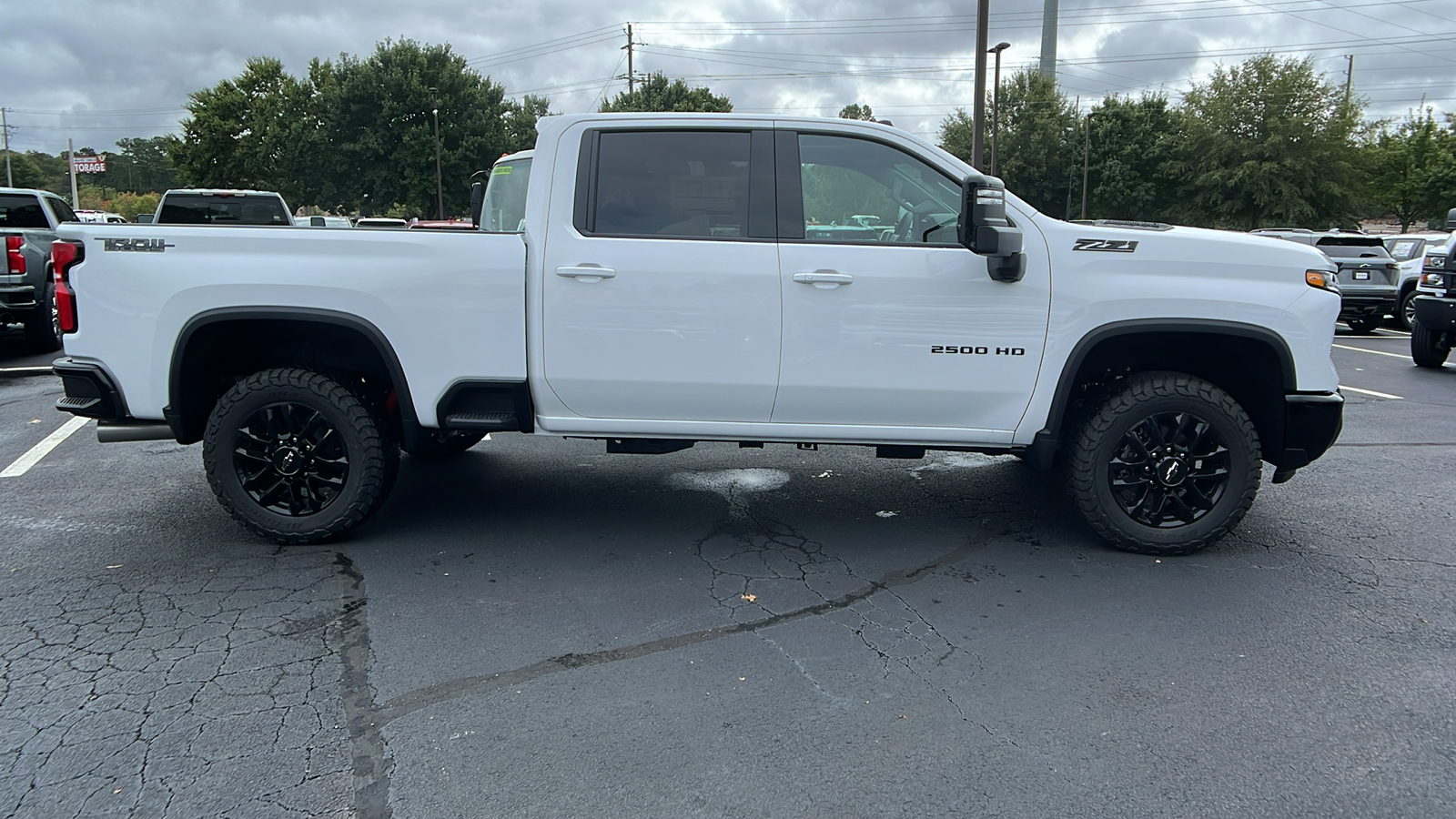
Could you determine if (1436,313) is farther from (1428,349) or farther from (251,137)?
(251,137)

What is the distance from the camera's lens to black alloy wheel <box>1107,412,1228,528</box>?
Result: 14.8ft

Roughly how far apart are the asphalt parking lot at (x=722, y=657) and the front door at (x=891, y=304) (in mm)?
779

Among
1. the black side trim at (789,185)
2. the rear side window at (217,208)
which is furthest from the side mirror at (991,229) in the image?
the rear side window at (217,208)

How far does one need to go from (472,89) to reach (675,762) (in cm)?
5263

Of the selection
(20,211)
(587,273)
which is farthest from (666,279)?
(20,211)

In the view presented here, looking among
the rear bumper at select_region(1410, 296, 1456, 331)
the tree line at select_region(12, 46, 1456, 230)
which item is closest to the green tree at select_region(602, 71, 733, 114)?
the tree line at select_region(12, 46, 1456, 230)

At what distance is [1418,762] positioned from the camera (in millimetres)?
2848

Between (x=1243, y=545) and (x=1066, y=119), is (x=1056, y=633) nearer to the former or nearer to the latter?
(x=1243, y=545)

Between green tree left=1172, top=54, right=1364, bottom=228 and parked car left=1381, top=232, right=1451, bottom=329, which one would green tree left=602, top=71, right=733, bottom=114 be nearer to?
green tree left=1172, top=54, right=1364, bottom=228

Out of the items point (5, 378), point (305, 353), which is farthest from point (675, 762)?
point (5, 378)

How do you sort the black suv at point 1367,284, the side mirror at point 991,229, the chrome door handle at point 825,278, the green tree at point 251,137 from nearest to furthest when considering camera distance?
the side mirror at point 991,229
the chrome door handle at point 825,278
the black suv at point 1367,284
the green tree at point 251,137

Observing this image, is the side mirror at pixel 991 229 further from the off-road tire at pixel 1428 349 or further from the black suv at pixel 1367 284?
the black suv at pixel 1367 284

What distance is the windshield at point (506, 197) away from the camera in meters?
9.57

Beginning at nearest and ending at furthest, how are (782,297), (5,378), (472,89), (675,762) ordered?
1. (675,762)
2. (782,297)
3. (5,378)
4. (472,89)
